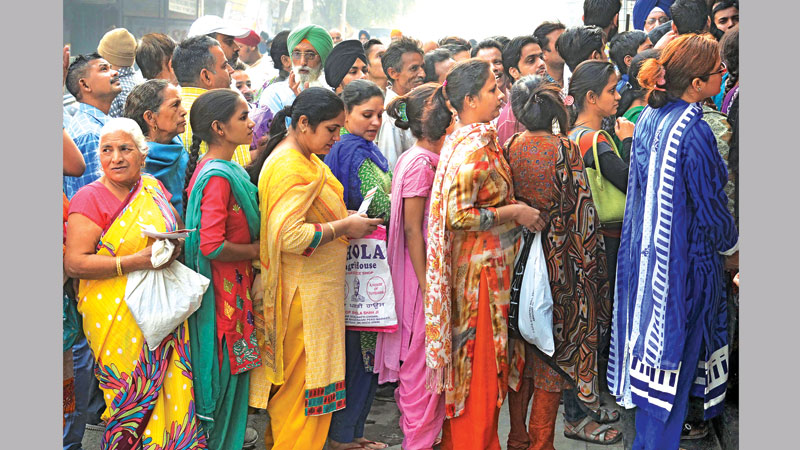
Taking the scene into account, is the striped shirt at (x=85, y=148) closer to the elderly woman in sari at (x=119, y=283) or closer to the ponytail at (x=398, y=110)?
the elderly woman in sari at (x=119, y=283)

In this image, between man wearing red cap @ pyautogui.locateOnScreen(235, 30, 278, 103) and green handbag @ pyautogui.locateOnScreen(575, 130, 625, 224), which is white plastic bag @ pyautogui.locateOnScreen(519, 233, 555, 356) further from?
man wearing red cap @ pyautogui.locateOnScreen(235, 30, 278, 103)

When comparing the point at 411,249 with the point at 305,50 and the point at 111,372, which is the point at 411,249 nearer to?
the point at 111,372

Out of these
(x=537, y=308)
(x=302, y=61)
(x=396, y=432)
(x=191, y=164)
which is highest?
(x=302, y=61)

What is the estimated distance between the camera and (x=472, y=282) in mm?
3867

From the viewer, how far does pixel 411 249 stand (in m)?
4.09

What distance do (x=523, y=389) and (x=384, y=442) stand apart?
0.91 meters

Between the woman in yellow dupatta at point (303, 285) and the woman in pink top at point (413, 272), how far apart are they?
210mm

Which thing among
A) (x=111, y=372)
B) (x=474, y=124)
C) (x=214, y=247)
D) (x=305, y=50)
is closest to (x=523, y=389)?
(x=474, y=124)

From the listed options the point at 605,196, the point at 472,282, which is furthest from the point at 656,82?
the point at 472,282

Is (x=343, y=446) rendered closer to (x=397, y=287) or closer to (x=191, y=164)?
(x=397, y=287)

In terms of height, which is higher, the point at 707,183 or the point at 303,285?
the point at 707,183

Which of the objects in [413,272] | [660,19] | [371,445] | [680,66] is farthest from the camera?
[660,19]

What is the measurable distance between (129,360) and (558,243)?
2.04 metres

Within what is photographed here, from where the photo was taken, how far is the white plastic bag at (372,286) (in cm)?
414
